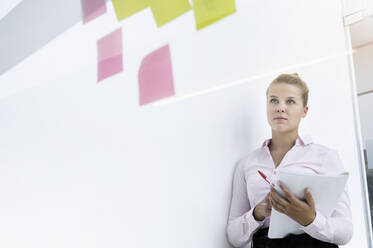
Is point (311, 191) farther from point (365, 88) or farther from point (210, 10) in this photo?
point (365, 88)

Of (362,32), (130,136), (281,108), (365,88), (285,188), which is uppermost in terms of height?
(362,32)

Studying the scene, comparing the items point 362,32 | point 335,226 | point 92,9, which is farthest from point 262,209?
point 362,32

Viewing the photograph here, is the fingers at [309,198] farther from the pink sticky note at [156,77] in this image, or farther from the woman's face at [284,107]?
the pink sticky note at [156,77]

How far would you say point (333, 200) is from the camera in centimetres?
98

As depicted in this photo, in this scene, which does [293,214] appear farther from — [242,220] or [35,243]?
[35,243]

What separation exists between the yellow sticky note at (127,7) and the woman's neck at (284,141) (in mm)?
632

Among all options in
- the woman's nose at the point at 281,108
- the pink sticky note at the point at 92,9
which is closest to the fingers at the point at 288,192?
the woman's nose at the point at 281,108

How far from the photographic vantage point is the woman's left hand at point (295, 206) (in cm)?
94

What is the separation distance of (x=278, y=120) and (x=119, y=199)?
630mm

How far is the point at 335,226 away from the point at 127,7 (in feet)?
2.78

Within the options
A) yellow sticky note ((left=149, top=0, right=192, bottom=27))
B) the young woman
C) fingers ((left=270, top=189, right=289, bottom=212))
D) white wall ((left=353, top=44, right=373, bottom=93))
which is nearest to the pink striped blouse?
the young woman

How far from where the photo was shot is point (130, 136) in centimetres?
94

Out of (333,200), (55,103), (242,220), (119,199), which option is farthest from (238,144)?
(55,103)

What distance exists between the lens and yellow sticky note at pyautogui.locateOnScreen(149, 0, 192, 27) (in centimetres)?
106
